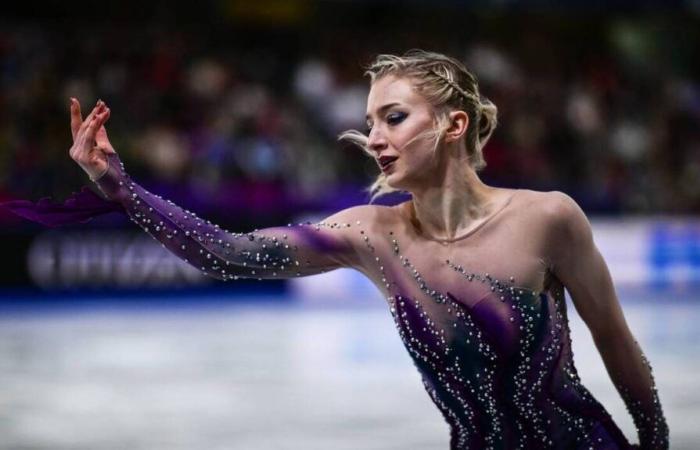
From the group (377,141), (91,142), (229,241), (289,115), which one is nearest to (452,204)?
(377,141)

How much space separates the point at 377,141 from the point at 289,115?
9.96 meters

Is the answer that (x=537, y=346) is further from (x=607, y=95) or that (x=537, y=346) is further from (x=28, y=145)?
(x=607, y=95)

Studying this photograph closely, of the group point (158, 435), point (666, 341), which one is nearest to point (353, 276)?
point (666, 341)

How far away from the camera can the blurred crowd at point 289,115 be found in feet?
38.7

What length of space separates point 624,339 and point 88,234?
30.3 feet

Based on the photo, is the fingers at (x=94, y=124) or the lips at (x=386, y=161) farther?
the lips at (x=386, y=161)

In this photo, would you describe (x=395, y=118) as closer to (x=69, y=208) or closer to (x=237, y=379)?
(x=69, y=208)

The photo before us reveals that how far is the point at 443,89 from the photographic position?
2.89 meters

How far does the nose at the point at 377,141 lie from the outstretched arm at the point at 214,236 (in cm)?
22

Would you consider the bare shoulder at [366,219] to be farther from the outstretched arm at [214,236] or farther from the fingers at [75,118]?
the fingers at [75,118]

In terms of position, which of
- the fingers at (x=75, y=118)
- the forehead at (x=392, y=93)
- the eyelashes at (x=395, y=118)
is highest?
the forehead at (x=392, y=93)

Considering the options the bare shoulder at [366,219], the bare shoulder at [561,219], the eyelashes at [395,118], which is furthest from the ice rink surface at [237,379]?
the eyelashes at [395,118]

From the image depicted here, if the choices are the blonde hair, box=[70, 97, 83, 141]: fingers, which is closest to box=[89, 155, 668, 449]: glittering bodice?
box=[70, 97, 83, 141]: fingers

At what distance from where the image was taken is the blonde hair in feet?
9.46
